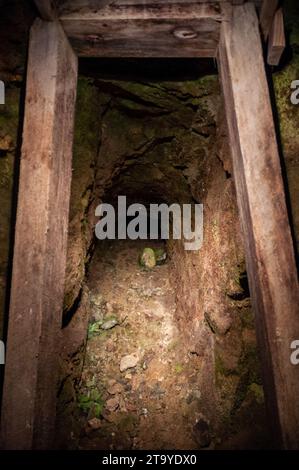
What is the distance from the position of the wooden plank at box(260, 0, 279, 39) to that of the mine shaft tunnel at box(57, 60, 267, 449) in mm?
804

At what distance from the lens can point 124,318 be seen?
359cm

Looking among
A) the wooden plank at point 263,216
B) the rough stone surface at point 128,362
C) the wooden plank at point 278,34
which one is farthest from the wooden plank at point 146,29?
the rough stone surface at point 128,362

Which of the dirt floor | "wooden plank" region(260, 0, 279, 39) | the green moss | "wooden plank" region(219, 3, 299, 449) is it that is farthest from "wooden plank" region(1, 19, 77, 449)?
the dirt floor

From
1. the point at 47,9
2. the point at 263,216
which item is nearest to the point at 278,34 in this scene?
the point at 263,216

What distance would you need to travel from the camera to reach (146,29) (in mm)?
1641

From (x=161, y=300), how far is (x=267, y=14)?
9.86ft

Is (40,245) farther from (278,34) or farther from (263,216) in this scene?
(278,34)

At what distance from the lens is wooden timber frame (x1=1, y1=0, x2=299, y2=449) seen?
4.17 ft

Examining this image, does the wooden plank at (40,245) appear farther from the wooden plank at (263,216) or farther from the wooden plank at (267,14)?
the wooden plank at (267,14)

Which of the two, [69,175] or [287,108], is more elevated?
[287,108]

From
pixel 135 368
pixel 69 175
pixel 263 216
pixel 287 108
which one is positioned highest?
pixel 287 108

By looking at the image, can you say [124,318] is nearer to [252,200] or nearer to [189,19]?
[252,200]

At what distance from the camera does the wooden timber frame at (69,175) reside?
127 centimetres
